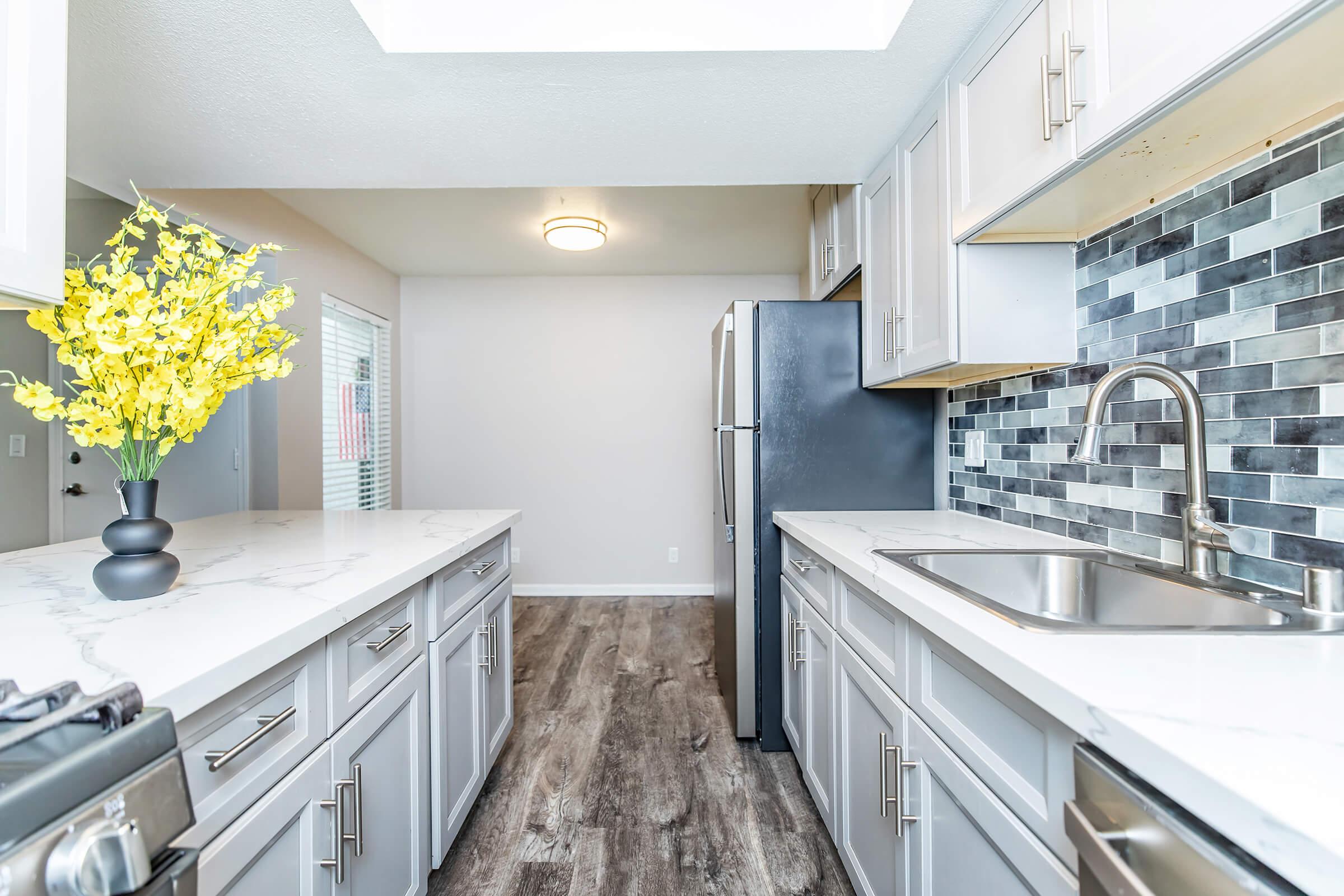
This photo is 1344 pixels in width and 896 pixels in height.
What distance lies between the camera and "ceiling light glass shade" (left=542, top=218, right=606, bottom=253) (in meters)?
3.43

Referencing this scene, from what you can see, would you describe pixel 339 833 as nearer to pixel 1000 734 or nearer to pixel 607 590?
pixel 1000 734

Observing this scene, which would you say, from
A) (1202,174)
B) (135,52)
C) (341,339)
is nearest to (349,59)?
(135,52)

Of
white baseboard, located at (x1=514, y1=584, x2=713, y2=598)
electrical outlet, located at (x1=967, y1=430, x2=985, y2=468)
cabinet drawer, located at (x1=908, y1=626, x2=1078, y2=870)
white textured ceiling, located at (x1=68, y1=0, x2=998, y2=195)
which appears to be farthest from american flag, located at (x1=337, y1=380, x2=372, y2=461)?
cabinet drawer, located at (x1=908, y1=626, x2=1078, y2=870)

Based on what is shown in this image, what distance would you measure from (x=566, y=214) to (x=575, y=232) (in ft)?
0.35

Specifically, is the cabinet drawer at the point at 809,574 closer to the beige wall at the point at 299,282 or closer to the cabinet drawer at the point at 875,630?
the cabinet drawer at the point at 875,630

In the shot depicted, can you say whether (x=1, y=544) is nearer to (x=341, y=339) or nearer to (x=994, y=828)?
(x=341, y=339)

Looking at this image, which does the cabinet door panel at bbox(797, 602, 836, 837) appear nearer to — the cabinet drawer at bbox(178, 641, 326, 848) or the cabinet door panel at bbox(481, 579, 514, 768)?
the cabinet door panel at bbox(481, 579, 514, 768)

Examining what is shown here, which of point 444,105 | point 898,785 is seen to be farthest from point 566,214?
point 898,785

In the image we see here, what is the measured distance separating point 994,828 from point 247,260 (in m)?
1.50

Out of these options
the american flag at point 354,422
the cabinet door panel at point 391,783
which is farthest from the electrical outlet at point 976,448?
the american flag at point 354,422

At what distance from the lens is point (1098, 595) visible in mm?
1319

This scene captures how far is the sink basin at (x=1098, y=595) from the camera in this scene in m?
0.88

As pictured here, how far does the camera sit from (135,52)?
4.85 ft

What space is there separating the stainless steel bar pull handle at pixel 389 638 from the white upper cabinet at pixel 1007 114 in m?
1.59
